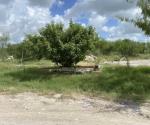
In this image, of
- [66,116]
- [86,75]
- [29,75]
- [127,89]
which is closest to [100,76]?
[86,75]

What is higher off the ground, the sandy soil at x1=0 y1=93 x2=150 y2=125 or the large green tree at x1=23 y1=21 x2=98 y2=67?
the large green tree at x1=23 y1=21 x2=98 y2=67

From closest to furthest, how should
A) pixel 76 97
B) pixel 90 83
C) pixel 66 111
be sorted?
pixel 66 111
pixel 76 97
pixel 90 83

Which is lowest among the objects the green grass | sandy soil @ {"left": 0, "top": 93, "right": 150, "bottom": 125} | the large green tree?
sandy soil @ {"left": 0, "top": 93, "right": 150, "bottom": 125}

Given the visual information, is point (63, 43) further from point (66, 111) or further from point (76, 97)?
point (66, 111)

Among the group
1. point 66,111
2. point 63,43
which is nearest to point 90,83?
point 63,43

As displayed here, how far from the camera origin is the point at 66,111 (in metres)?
12.8

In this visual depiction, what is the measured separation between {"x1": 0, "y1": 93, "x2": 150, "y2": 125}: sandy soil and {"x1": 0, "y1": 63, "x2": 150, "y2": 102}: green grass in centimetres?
102

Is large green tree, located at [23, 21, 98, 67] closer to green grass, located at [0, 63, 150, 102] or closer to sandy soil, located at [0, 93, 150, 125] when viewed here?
green grass, located at [0, 63, 150, 102]

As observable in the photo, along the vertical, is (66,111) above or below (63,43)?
below

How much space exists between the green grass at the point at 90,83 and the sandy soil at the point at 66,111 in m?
1.02

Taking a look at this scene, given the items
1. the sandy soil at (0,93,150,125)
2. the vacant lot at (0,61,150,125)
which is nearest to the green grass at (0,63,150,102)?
the vacant lot at (0,61,150,125)

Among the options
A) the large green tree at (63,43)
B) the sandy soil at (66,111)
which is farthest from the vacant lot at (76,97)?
the large green tree at (63,43)

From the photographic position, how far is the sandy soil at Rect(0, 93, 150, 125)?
11.4 m

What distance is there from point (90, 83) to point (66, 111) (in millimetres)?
4174
